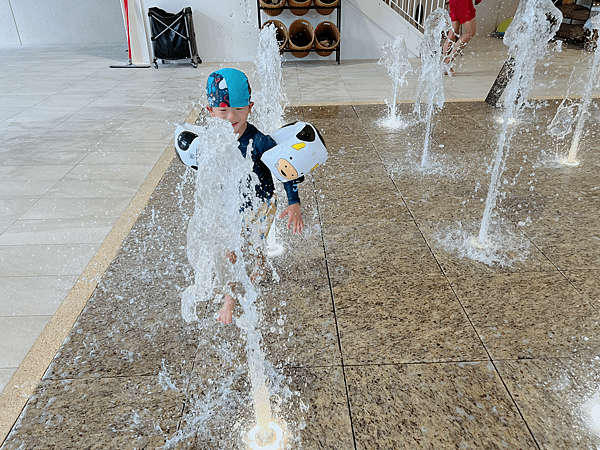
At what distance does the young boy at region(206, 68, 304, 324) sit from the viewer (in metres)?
1.86

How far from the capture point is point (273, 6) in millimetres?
7898

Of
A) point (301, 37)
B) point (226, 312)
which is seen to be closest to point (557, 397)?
point (226, 312)

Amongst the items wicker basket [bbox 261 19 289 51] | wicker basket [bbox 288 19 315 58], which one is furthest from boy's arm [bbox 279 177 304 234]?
wicker basket [bbox 261 19 289 51]

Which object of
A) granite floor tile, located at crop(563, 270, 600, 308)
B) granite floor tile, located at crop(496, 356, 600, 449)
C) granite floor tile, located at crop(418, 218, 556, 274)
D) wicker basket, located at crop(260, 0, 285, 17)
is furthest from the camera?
wicker basket, located at crop(260, 0, 285, 17)

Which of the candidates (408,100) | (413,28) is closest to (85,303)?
(408,100)

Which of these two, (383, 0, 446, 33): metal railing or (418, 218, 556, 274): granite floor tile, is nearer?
(418, 218, 556, 274): granite floor tile

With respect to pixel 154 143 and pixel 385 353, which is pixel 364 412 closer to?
pixel 385 353

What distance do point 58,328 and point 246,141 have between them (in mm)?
1300

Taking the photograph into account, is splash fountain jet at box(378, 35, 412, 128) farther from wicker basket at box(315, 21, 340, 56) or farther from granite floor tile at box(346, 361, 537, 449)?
granite floor tile at box(346, 361, 537, 449)

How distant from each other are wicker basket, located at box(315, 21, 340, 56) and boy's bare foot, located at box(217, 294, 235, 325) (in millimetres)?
6880

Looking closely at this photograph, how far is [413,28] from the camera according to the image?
27.8ft

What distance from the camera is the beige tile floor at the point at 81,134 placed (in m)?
2.64

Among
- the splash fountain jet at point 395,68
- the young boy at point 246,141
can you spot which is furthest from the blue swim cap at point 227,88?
the splash fountain jet at point 395,68

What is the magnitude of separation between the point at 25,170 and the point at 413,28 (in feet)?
23.2
